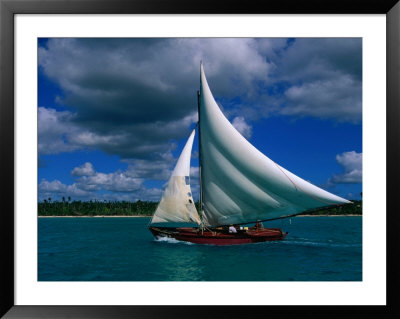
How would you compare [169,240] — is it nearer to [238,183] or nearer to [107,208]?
[238,183]

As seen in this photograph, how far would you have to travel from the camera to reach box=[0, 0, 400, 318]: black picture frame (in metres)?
7.49

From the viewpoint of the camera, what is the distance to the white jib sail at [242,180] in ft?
53.7

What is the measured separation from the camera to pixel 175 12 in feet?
25.9

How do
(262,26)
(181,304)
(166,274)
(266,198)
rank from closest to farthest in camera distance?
1. (181,304)
2. (262,26)
3. (166,274)
4. (266,198)

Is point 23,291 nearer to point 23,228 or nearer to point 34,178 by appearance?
point 23,228

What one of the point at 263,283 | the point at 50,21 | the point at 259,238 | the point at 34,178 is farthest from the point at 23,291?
the point at 259,238

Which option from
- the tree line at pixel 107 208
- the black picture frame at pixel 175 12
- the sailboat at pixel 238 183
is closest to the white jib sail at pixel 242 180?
the sailboat at pixel 238 183

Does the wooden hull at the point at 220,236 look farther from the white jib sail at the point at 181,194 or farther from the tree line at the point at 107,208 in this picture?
the tree line at the point at 107,208

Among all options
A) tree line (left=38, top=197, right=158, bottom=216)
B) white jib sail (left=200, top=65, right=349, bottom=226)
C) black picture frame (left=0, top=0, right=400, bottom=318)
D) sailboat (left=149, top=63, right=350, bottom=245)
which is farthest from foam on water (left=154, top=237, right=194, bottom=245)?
tree line (left=38, top=197, right=158, bottom=216)

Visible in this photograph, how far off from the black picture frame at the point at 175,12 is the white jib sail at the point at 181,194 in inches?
595

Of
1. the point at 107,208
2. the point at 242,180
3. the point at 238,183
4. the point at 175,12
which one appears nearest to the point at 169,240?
the point at 238,183

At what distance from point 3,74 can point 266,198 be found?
1281 cm

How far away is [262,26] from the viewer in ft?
26.7

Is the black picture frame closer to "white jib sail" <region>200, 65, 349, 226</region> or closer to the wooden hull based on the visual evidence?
"white jib sail" <region>200, 65, 349, 226</region>
